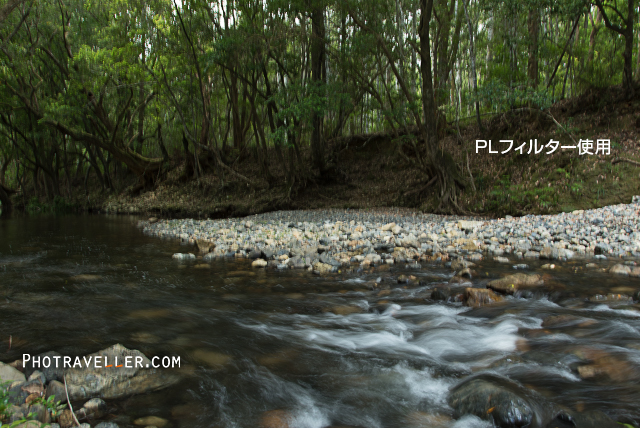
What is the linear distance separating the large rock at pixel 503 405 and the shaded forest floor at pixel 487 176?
906 cm

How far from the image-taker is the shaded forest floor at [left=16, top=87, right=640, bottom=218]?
10.3 metres

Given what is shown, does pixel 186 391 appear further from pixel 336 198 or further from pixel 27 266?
pixel 336 198

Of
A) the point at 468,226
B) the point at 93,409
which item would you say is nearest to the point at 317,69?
the point at 468,226

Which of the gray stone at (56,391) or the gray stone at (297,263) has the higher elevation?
the gray stone at (56,391)

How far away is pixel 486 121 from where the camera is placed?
14.9 m

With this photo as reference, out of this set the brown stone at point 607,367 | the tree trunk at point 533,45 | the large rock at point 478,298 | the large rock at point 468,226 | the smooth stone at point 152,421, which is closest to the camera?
the smooth stone at point 152,421

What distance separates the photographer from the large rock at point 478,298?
3885 mm

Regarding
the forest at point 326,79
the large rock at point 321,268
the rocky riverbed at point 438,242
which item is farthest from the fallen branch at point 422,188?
the large rock at point 321,268

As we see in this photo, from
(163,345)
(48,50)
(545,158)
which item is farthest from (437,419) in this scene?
(48,50)

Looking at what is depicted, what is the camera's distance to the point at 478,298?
391cm

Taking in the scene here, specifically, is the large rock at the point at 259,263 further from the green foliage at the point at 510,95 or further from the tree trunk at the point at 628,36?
the tree trunk at the point at 628,36

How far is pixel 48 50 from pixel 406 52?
14677mm

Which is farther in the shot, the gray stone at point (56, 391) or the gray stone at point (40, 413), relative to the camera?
the gray stone at point (56, 391)

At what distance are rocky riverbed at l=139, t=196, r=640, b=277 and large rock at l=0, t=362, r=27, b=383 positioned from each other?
11.9 feet
